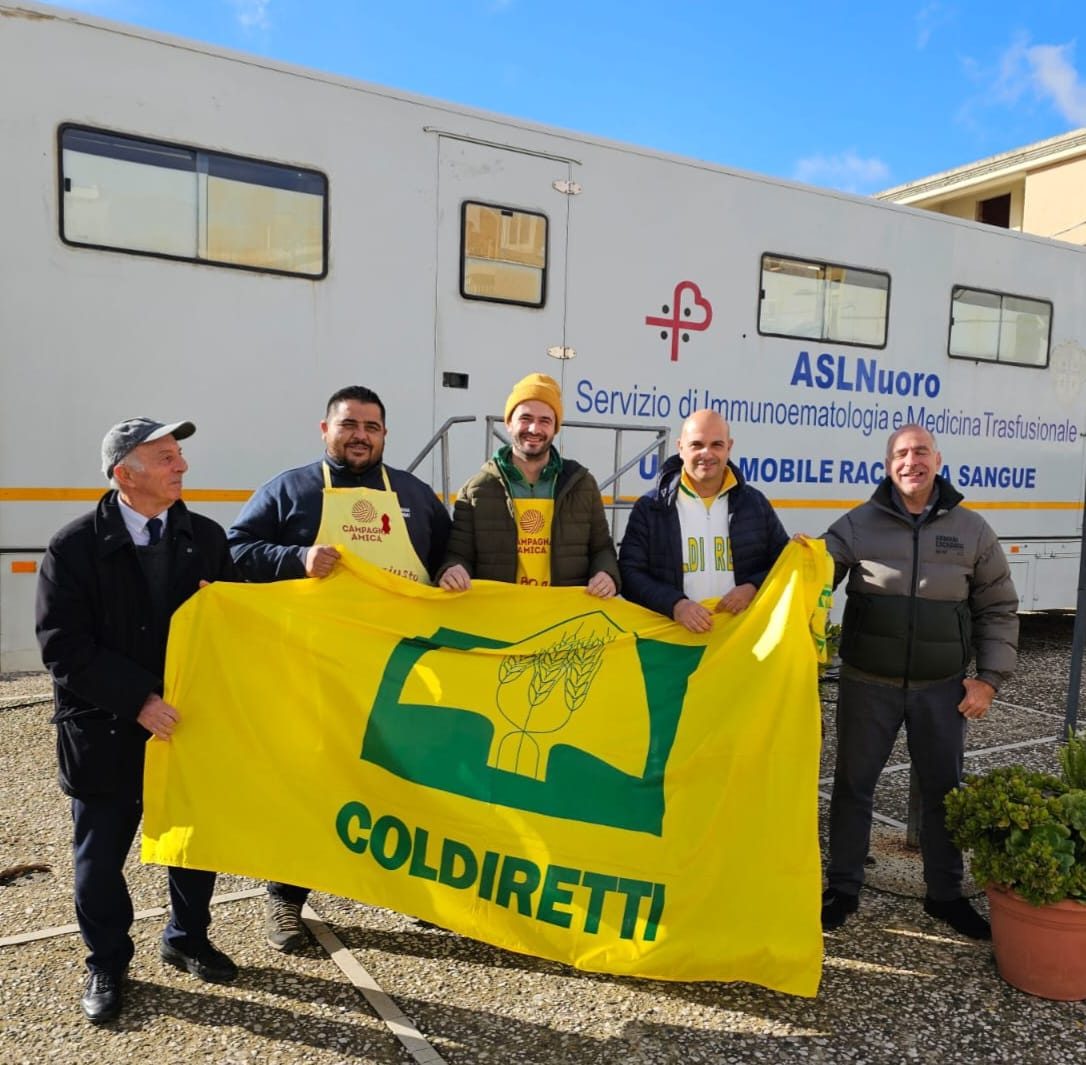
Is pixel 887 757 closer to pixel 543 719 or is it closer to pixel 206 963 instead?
pixel 543 719

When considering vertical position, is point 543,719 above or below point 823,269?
below

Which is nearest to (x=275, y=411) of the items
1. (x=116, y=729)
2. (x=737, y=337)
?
(x=116, y=729)

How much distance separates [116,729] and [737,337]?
486cm

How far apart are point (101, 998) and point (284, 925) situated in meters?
0.63

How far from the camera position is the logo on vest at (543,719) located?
123 inches

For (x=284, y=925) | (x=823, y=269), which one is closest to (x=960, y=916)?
(x=284, y=925)

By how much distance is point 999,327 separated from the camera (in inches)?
309

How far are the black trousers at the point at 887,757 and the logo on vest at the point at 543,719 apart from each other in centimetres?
76

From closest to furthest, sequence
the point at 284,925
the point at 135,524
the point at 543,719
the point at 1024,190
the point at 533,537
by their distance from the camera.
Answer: the point at 135,524
the point at 543,719
the point at 284,925
the point at 533,537
the point at 1024,190

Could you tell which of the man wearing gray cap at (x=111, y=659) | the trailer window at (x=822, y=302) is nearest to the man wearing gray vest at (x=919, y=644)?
the man wearing gray cap at (x=111, y=659)

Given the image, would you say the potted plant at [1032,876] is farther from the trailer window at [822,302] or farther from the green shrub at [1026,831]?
the trailer window at [822,302]

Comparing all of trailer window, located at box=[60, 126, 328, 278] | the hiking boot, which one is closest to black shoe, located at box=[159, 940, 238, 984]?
the hiking boot

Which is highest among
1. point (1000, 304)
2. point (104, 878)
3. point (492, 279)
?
point (1000, 304)

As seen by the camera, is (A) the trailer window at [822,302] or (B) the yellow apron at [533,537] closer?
(B) the yellow apron at [533,537]
